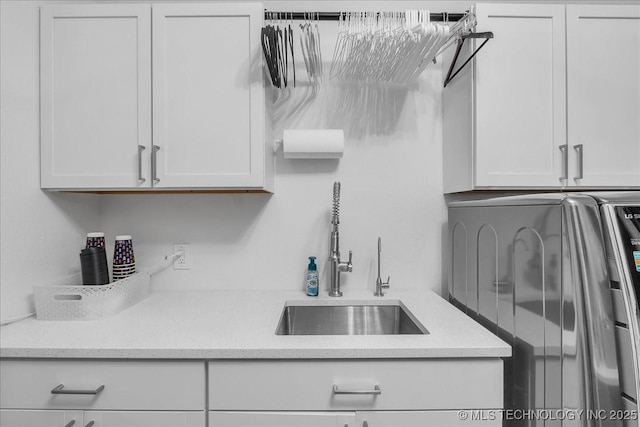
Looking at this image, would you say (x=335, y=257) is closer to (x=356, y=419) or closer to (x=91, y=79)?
(x=356, y=419)

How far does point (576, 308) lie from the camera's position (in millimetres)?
881

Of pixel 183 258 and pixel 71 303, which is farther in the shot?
pixel 183 258

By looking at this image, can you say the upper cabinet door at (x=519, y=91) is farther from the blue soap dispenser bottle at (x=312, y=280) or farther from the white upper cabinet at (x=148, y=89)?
the white upper cabinet at (x=148, y=89)

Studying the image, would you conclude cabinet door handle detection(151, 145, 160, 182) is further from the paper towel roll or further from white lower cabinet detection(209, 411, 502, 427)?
white lower cabinet detection(209, 411, 502, 427)

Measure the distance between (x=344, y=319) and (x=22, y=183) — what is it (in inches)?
55.9

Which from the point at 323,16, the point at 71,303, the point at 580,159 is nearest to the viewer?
the point at 71,303

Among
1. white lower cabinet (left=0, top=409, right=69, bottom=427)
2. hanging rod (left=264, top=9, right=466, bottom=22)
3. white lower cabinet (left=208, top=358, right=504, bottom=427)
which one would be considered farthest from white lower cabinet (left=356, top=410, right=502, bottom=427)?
hanging rod (left=264, top=9, right=466, bottom=22)

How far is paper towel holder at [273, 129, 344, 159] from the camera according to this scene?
156 cm

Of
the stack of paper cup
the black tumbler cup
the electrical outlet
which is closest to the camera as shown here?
the black tumbler cup

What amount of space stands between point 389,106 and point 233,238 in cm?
104

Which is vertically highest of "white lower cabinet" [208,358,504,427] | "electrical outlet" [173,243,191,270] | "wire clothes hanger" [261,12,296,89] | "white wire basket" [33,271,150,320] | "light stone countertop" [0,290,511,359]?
"wire clothes hanger" [261,12,296,89]

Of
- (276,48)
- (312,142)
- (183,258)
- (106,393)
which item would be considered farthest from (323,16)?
(106,393)

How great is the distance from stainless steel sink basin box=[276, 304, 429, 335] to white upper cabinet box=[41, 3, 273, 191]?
2.25ft

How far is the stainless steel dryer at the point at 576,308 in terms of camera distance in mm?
856
